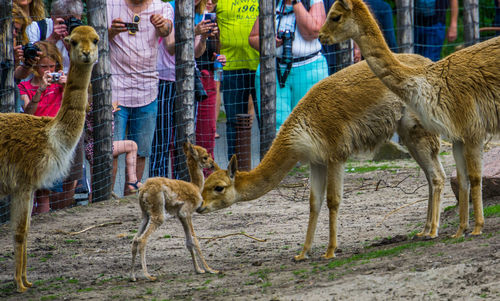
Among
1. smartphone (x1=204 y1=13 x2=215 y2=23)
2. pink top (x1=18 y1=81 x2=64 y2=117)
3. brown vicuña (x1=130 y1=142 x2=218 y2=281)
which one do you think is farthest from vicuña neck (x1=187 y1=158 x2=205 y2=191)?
smartphone (x1=204 y1=13 x2=215 y2=23)

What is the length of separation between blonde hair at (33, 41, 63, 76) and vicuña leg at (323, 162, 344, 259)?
3.34 meters

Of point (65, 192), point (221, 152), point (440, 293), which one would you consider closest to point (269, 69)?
point (221, 152)

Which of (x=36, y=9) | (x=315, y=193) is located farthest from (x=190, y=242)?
(x=36, y=9)

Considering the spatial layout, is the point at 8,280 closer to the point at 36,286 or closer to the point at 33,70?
the point at 36,286

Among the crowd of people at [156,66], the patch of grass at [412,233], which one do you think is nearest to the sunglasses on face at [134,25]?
the crowd of people at [156,66]

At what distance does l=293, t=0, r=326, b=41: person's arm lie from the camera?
32.8ft

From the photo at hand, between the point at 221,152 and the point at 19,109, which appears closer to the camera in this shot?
the point at 19,109

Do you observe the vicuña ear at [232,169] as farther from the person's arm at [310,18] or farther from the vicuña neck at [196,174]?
the person's arm at [310,18]

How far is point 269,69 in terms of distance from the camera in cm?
1045

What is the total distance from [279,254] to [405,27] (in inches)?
252

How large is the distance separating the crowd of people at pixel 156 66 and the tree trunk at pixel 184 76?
83 millimetres

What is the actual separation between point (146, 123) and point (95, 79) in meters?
0.80

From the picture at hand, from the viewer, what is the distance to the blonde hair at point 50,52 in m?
8.05

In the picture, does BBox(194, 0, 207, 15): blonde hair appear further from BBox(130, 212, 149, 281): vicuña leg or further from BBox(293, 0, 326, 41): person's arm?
BBox(130, 212, 149, 281): vicuña leg
